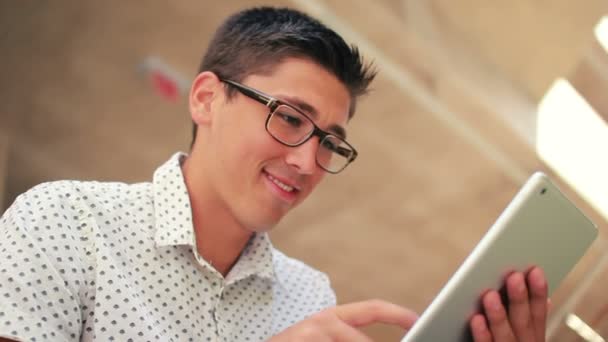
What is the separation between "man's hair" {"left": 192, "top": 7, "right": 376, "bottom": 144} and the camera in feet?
4.48

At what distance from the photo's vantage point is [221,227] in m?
1.31

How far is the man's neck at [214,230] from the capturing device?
130 centimetres

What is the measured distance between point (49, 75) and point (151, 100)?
0.66 meters

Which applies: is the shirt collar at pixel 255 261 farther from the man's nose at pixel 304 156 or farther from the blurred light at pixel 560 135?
the blurred light at pixel 560 135

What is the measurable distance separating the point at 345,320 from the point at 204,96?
0.71 metres

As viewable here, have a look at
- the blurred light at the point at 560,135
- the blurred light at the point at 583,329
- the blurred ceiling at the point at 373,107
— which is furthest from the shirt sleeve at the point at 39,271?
the blurred ceiling at the point at 373,107

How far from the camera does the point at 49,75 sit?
14.4 feet

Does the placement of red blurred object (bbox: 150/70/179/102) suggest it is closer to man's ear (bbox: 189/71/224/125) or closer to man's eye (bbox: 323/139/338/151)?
man's ear (bbox: 189/71/224/125)

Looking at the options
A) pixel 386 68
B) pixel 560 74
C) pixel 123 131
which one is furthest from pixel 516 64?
pixel 123 131

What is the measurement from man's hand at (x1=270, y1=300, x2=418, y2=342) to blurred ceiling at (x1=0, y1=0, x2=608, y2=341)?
232 centimetres

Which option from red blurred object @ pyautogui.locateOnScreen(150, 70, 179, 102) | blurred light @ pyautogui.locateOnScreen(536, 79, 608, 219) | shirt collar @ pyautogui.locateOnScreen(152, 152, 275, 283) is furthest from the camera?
red blurred object @ pyautogui.locateOnScreen(150, 70, 179, 102)

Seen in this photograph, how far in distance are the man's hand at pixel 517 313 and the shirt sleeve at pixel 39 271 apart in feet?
1.94

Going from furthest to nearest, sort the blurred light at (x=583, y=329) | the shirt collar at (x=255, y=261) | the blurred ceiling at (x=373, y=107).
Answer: the blurred ceiling at (x=373, y=107) < the shirt collar at (x=255, y=261) < the blurred light at (x=583, y=329)

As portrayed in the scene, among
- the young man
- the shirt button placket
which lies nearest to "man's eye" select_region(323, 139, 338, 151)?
the young man
